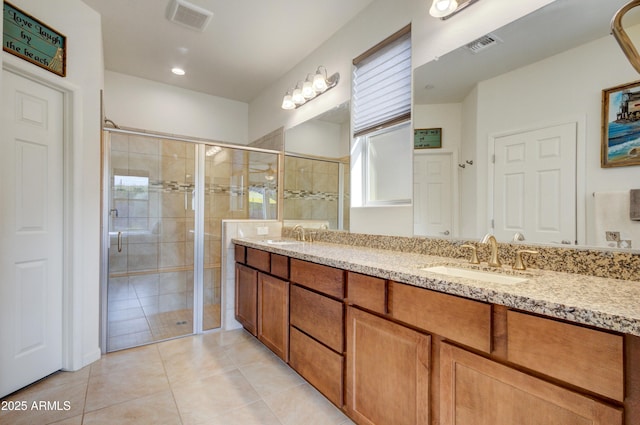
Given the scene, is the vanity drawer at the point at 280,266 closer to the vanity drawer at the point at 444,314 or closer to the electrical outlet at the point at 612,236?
the vanity drawer at the point at 444,314

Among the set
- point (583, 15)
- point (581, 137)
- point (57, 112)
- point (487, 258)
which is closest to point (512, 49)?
point (583, 15)

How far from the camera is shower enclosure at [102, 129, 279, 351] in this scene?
2.49 metres

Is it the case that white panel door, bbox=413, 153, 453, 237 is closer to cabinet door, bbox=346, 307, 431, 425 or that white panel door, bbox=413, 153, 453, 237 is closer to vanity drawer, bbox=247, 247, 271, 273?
cabinet door, bbox=346, 307, 431, 425

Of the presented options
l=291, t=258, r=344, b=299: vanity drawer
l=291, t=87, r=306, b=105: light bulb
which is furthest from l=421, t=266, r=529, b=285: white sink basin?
l=291, t=87, r=306, b=105: light bulb

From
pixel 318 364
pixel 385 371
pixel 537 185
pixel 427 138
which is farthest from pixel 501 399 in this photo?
pixel 427 138

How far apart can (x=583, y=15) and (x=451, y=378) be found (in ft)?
4.78

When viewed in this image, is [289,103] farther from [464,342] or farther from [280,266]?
[464,342]

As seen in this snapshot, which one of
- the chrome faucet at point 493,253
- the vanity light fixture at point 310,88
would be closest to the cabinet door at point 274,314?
the chrome faucet at point 493,253

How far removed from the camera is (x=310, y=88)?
2686 mm

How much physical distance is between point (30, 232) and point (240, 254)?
1400 millimetres

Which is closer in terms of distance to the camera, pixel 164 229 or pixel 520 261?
pixel 520 261

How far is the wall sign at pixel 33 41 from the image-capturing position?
1.74 m

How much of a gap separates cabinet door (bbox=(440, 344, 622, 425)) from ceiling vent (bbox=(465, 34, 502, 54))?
1.40 metres

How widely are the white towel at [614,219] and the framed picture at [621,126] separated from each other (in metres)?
0.12
